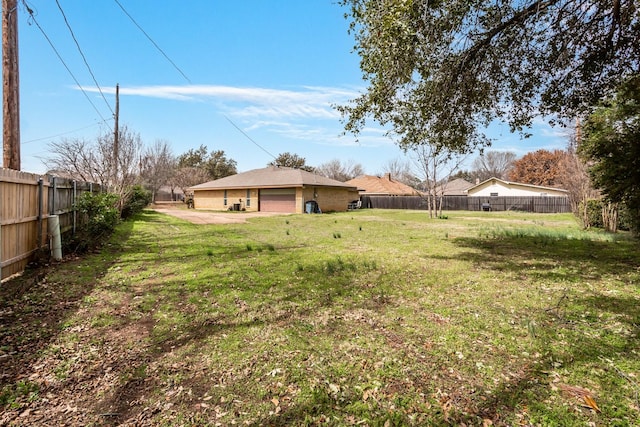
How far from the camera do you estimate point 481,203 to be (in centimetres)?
3269

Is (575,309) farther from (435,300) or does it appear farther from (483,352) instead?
(483,352)

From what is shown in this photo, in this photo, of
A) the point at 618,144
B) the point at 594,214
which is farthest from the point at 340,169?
the point at 618,144

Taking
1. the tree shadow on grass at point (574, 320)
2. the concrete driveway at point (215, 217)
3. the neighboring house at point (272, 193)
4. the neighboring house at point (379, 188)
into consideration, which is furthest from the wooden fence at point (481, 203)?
the tree shadow on grass at point (574, 320)

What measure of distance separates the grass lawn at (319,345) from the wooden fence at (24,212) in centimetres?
45

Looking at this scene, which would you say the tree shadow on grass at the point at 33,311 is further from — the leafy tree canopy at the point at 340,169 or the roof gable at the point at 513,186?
the leafy tree canopy at the point at 340,169

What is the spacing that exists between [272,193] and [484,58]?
20.4 metres

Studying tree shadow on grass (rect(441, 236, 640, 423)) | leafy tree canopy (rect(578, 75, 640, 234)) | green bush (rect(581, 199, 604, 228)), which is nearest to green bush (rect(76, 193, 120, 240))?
tree shadow on grass (rect(441, 236, 640, 423))

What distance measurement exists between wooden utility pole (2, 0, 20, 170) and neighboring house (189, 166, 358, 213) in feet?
59.1

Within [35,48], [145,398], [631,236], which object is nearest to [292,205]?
[35,48]

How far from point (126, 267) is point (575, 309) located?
717 centimetres

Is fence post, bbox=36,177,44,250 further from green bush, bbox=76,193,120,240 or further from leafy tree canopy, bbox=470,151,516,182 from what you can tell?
leafy tree canopy, bbox=470,151,516,182

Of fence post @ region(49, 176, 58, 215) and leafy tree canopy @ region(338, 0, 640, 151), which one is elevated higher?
leafy tree canopy @ region(338, 0, 640, 151)

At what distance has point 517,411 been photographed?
2113 millimetres

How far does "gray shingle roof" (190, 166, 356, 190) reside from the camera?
80.6 feet
